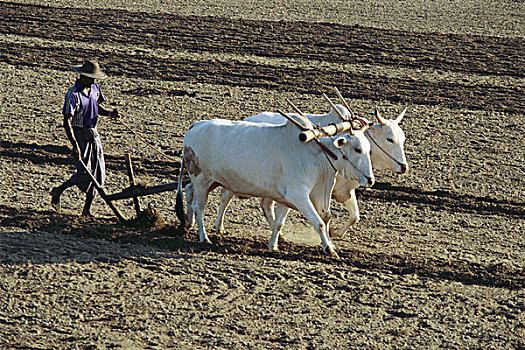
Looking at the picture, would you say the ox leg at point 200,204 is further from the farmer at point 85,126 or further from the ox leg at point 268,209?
the farmer at point 85,126

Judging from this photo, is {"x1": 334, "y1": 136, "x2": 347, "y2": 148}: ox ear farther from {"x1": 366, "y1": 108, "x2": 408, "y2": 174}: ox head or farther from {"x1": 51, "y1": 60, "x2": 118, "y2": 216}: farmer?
{"x1": 51, "y1": 60, "x2": 118, "y2": 216}: farmer

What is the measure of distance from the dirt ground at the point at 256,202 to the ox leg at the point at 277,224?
18cm

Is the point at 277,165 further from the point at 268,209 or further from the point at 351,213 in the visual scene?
the point at 351,213

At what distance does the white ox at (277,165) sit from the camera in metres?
9.20

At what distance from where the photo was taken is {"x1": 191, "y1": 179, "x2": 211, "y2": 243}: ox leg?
965 centimetres

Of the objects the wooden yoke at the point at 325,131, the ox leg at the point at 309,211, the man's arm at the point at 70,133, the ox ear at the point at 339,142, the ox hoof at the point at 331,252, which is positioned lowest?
the ox hoof at the point at 331,252

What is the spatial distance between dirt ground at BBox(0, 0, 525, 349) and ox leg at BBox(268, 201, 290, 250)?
7.1 inches

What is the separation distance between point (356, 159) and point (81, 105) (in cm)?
324

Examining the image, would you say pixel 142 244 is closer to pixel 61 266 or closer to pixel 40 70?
pixel 61 266

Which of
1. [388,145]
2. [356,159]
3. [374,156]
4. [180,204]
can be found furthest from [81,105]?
[388,145]

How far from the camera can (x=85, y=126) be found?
9.93m

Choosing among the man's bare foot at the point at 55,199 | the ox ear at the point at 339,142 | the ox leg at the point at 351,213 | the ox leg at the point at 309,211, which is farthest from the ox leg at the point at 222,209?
the man's bare foot at the point at 55,199

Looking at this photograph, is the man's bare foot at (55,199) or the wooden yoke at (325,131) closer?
the wooden yoke at (325,131)

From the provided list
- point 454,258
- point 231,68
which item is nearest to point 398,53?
point 231,68
